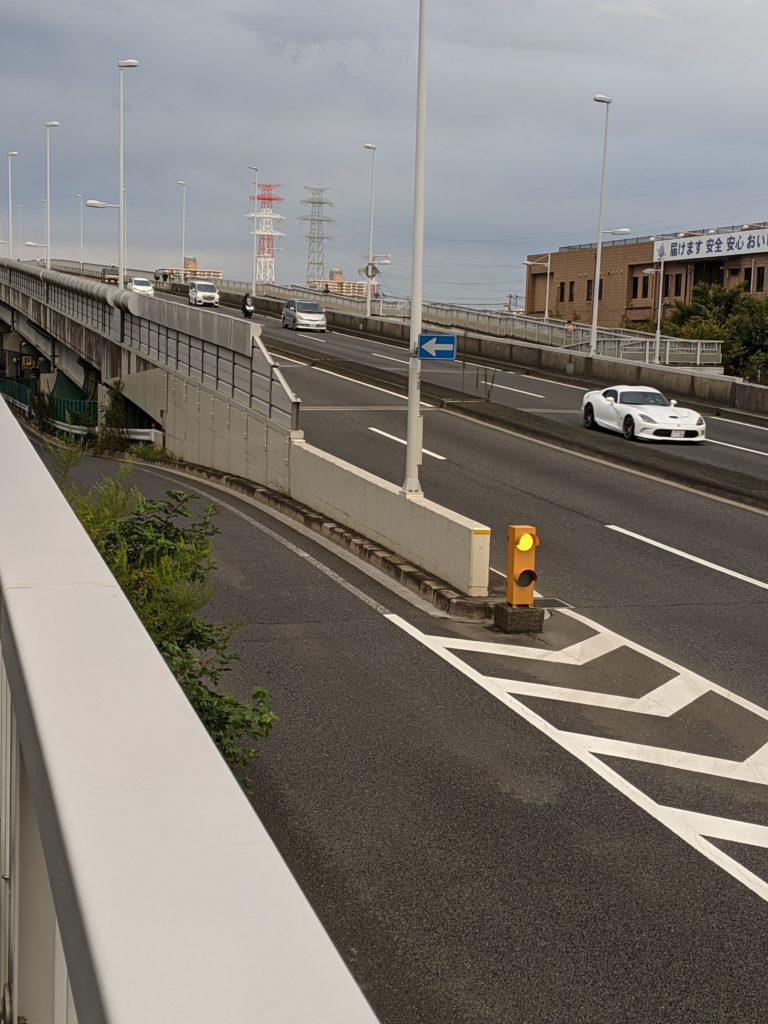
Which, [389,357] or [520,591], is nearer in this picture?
[520,591]

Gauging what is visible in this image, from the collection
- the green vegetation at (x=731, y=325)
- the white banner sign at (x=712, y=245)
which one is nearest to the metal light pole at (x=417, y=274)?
the green vegetation at (x=731, y=325)

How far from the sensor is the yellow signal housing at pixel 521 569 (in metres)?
13.8

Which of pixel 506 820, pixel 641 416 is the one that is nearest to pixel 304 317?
pixel 641 416

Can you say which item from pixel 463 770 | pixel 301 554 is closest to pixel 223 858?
pixel 463 770

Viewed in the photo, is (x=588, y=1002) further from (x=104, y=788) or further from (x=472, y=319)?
(x=472, y=319)

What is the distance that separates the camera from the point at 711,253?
80.6 meters

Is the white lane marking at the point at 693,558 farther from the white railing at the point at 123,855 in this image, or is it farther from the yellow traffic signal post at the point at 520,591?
the white railing at the point at 123,855

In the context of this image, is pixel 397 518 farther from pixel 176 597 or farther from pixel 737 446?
pixel 737 446

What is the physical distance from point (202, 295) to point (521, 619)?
6406cm

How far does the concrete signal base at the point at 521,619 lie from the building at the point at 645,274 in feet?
193

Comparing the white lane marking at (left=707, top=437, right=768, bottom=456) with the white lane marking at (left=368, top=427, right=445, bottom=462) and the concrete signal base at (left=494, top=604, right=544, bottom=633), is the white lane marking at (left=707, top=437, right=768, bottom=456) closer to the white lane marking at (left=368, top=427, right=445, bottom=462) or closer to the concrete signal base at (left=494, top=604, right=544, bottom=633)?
the white lane marking at (left=368, top=427, right=445, bottom=462)

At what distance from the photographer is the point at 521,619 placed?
13.7m

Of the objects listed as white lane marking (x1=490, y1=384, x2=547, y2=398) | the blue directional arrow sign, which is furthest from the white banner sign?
the blue directional arrow sign

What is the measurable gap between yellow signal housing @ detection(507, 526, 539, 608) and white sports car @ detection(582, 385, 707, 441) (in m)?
16.3
